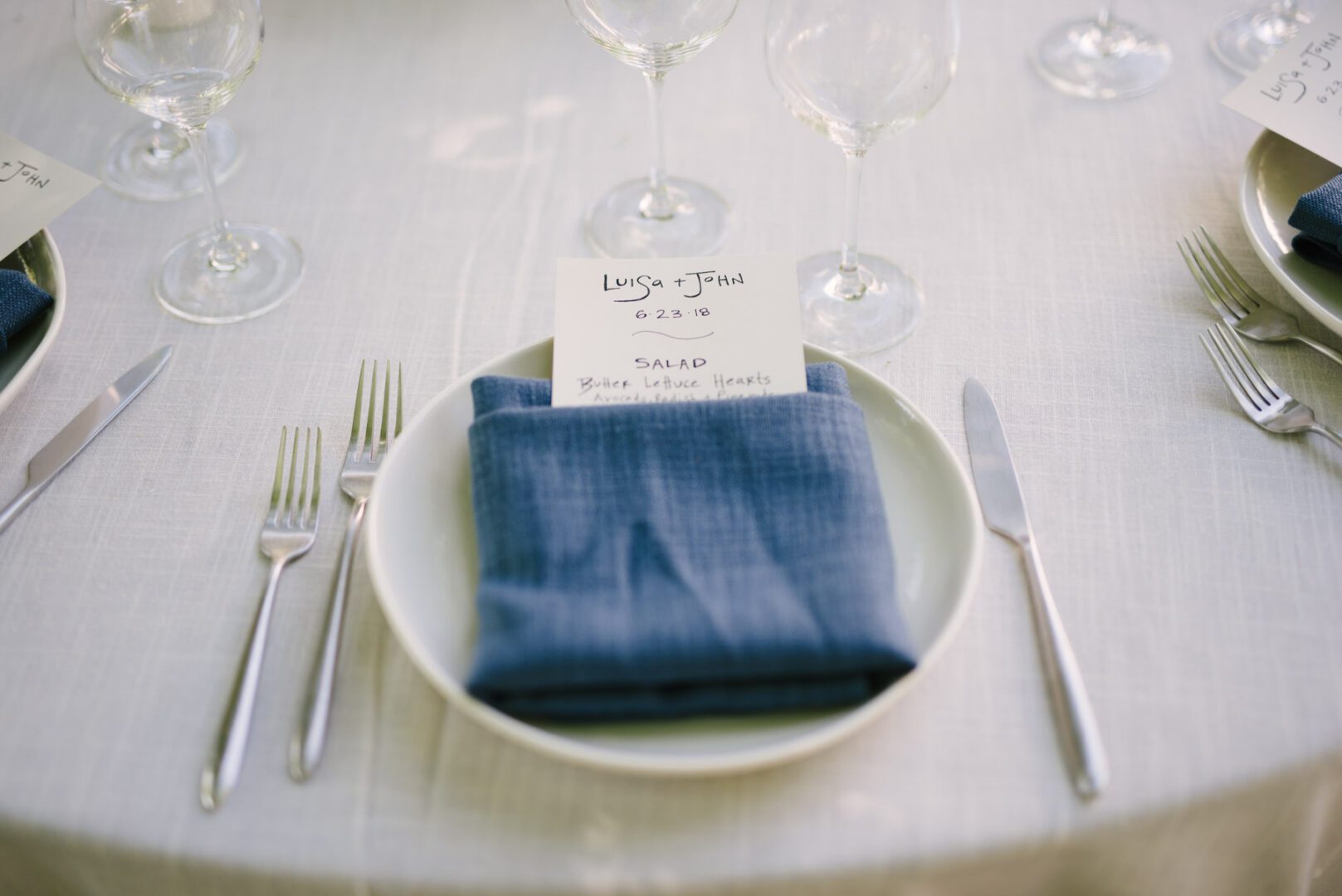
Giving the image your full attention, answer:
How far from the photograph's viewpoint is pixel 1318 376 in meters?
Result: 0.77

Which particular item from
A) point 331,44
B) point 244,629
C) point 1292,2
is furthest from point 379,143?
point 1292,2

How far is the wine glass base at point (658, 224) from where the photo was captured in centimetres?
91

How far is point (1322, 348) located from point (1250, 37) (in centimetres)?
46

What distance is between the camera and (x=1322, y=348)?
77cm

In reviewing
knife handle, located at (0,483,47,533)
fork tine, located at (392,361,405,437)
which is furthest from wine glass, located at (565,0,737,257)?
knife handle, located at (0,483,47,533)

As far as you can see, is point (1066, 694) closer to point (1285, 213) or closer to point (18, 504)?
point (1285, 213)

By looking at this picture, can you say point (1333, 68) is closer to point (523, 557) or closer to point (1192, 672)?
point (1192, 672)

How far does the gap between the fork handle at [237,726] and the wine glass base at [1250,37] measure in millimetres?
984

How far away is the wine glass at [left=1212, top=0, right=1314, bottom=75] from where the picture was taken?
1045 mm

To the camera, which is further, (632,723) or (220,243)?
(220,243)

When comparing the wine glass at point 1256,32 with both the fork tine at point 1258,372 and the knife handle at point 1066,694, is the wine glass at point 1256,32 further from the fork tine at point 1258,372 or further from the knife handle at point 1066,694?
the knife handle at point 1066,694

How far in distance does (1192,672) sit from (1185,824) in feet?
0.29

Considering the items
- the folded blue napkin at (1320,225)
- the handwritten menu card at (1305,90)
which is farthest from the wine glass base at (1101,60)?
the folded blue napkin at (1320,225)

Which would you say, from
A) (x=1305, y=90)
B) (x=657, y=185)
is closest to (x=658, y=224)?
(x=657, y=185)
